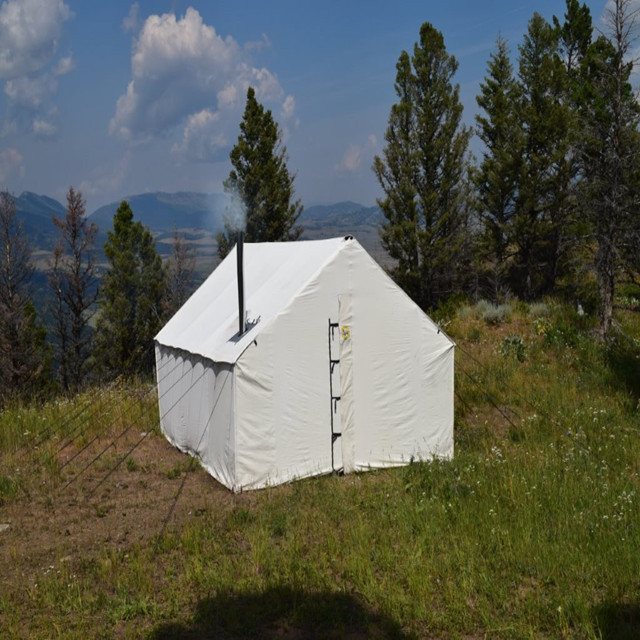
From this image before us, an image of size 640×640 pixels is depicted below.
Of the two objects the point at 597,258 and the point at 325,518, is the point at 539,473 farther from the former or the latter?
the point at 597,258

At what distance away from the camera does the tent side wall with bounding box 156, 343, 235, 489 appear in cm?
812

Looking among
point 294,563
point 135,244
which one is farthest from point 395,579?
point 135,244

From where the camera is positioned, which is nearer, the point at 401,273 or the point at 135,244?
the point at 401,273

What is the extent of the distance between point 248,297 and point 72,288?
76.6 feet

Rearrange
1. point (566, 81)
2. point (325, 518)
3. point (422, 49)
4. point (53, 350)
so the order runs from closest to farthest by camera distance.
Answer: point (325, 518)
point (566, 81)
point (422, 49)
point (53, 350)

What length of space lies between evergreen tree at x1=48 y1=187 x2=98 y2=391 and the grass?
73.8 feet

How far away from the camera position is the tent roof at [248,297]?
845cm

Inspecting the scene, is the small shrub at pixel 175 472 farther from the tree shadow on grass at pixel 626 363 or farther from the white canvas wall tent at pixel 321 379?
the tree shadow on grass at pixel 626 363

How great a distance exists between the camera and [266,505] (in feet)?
23.9

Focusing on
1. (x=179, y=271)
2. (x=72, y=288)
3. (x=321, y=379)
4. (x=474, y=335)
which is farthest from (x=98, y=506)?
(x=179, y=271)

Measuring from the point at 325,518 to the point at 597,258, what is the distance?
1031 centimetres

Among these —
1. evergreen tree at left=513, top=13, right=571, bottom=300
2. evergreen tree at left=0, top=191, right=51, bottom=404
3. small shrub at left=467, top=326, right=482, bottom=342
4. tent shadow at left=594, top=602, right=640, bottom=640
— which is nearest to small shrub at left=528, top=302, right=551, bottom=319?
small shrub at left=467, top=326, right=482, bottom=342

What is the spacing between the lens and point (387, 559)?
579 cm

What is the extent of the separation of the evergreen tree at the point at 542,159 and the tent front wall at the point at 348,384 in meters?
15.3
